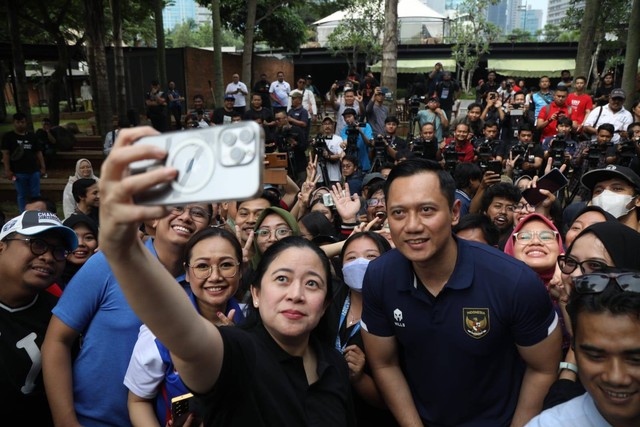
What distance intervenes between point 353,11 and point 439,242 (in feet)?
88.4

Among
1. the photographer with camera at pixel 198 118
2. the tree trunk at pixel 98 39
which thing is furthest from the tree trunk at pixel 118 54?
the photographer with camera at pixel 198 118

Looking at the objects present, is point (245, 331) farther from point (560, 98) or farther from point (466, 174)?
point (560, 98)

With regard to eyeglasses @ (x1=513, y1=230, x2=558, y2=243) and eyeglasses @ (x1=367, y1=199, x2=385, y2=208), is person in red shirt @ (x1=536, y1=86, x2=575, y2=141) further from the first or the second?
eyeglasses @ (x1=513, y1=230, x2=558, y2=243)

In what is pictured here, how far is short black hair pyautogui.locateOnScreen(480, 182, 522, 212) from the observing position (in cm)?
421

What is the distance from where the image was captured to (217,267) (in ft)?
7.84

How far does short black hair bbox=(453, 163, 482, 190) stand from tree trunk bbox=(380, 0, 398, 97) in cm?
571

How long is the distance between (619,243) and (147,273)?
2.17 metres

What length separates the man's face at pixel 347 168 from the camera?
→ 7129 millimetres

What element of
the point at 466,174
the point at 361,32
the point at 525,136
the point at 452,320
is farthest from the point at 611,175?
the point at 361,32

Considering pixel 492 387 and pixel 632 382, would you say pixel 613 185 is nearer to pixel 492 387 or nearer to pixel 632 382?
pixel 492 387

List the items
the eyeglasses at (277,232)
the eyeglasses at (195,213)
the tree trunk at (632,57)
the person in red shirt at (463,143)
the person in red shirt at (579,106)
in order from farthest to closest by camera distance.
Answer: the tree trunk at (632,57) < the person in red shirt at (579,106) < the person in red shirt at (463,143) < the eyeglasses at (277,232) < the eyeglasses at (195,213)

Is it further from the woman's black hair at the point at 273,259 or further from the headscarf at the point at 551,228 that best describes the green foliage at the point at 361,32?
the woman's black hair at the point at 273,259

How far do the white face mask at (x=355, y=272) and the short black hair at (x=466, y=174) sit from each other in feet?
9.33

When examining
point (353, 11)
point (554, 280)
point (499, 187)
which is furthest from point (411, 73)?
point (554, 280)
